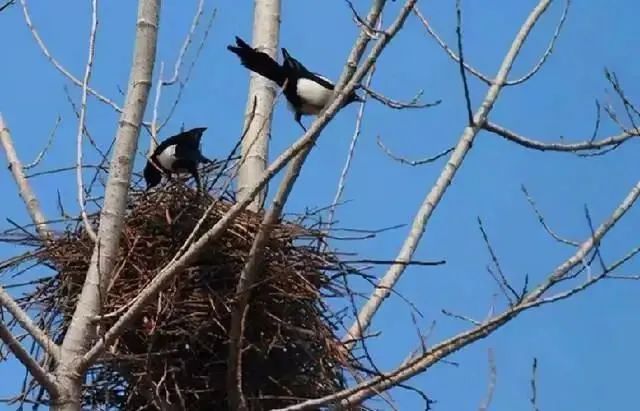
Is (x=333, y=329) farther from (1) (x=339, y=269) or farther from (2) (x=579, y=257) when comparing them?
(2) (x=579, y=257)

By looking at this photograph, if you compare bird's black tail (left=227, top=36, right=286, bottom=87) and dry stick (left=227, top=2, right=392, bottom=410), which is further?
bird's black tail (left=227, top=36, right=286, bottom=87)

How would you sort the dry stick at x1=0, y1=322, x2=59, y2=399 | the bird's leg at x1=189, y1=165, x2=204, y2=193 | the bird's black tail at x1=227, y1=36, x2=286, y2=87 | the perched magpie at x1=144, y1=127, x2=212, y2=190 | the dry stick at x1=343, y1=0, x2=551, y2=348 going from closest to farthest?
1. the dry stick at x1=0, y1=322, x2=59, y2=399
2. the dry stick at x1=343, y1=0, x2=551, y2=348
3. the bird's leg at x1=189, y1=165, x2=204, y2=193
4. the bird's black tail at x1=227, y1=36, x2=286, y2=87
5. the perched magpie at x1=144, y1=127, x2=212, y2=190

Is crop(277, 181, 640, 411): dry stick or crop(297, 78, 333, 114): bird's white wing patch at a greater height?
crop(297, 78, 333, 114): bird's white wing patch

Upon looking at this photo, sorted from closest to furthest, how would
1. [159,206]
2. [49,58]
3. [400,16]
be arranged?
1. [400,16]
2. [159,206]
3. [49,58]

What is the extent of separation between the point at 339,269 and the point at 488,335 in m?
1.02

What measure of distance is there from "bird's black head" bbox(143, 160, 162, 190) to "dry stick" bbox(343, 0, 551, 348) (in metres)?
1.10

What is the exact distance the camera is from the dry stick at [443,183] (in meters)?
3.85

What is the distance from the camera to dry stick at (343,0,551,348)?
12.6 ft

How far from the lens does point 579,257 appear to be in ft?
11.3

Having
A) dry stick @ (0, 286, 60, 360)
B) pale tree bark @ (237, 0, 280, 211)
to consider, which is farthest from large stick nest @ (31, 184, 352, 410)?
pale tree bark @ (237, 0, 280, 211)

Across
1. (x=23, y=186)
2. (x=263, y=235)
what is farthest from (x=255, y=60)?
(x=263, y=235)

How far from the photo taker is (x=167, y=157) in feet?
16.2

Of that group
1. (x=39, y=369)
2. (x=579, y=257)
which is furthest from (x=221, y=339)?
(x=579, y=257)

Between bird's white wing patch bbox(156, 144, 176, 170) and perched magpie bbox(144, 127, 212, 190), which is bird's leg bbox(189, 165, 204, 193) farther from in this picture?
bird's white wing patch bbox(156, 144, 176, 170)
